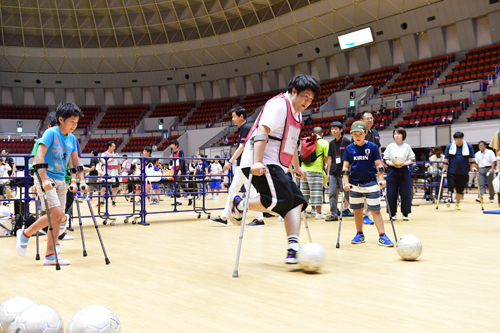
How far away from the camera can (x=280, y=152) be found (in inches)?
152

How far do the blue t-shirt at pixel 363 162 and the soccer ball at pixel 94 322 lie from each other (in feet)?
12.1

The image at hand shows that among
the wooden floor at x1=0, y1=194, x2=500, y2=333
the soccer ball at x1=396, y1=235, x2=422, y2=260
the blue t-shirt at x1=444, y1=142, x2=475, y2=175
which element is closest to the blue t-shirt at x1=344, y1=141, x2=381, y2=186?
the wooden floor at x1=0, y1=194, x2=500, y2=333

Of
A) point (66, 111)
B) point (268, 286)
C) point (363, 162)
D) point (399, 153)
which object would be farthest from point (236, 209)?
point (399, 153)

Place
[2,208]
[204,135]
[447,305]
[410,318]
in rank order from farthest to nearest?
[204,135] < [2,208] < [447,305] < [410,318]

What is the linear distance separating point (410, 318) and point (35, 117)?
37.0 m

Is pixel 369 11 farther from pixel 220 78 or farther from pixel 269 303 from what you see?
pixel 269 303

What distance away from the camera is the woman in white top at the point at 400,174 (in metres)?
7.78

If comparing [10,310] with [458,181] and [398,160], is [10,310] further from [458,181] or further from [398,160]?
[458,181]

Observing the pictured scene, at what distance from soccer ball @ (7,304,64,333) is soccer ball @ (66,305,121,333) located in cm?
9

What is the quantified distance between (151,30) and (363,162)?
98.0 feet

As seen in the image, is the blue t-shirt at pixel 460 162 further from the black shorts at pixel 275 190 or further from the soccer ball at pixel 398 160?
the black shorts at pixel 275 190

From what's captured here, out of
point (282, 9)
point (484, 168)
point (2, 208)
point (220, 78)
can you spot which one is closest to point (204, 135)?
point (220, 78)

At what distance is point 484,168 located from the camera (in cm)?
1237

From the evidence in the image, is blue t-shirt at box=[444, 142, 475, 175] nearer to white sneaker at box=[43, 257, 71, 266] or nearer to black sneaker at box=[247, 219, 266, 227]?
black sneaker at box=[247, 219, 266, 227]
